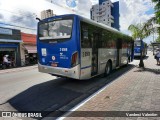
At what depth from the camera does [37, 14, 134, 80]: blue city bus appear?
23.6ft

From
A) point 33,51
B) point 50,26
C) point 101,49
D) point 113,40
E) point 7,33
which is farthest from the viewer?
point 33,51

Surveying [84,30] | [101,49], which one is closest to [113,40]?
[101,49]

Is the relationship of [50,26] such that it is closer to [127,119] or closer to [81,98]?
[81,98]

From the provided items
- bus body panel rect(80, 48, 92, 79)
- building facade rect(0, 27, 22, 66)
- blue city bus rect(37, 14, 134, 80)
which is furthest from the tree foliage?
building facade rect(0, 27, 22, 66)

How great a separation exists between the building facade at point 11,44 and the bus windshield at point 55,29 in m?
13.9

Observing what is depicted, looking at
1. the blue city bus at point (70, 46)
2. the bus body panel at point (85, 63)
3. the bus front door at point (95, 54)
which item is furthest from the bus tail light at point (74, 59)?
the bus front door at point (95, 54)

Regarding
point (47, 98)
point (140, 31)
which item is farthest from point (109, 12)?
point (47, 98)

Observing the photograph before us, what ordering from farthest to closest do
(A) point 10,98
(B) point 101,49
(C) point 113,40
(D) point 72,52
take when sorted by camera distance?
(C) point 113,40
(B) point 101,49
(D) point 72,52
(A) point 10,98

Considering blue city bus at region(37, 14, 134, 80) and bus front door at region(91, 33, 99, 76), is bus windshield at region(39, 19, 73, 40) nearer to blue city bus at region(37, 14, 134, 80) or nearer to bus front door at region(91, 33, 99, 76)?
blue city bus at region(37, 14, 134, 80)

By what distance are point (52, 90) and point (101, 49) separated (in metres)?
3.72

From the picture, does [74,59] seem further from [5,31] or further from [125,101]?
[5,31]

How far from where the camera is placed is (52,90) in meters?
7.46

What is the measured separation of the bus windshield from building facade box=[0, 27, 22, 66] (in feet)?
45.5

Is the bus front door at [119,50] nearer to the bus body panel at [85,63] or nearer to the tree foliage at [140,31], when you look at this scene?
the tree foliage at [140,31]
